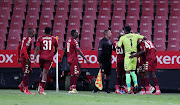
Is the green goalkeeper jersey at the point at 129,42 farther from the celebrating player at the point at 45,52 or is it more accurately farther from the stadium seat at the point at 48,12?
the stadium seat at the point at 48,12

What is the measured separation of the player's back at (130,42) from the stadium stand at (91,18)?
240 inches

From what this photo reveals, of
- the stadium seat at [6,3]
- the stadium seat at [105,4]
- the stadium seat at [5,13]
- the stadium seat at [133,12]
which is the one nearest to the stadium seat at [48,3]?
the stadium seat at [6,3]

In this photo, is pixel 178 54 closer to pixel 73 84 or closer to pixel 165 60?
pixel 165 60

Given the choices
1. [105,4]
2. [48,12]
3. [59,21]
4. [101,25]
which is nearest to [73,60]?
[101,25]

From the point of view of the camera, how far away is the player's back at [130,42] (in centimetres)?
1115

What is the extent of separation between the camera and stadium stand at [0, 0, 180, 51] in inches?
699

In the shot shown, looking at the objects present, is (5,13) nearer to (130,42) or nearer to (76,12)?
(76,12)

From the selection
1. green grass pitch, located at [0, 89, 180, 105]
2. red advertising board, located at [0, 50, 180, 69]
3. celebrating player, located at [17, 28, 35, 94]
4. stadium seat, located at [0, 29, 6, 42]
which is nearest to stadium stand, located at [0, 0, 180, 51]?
stadium seat, located at [0, 29, 6, 42]

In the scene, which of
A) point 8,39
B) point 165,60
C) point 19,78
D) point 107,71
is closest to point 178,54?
point 165,60

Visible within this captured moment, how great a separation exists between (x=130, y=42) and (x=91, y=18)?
7.55 meters

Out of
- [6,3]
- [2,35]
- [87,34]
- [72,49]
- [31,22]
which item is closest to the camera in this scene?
[72,49]

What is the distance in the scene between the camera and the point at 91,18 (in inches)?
729

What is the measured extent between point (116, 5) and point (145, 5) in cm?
133

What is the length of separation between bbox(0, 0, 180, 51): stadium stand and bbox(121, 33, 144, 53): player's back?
6.10m
